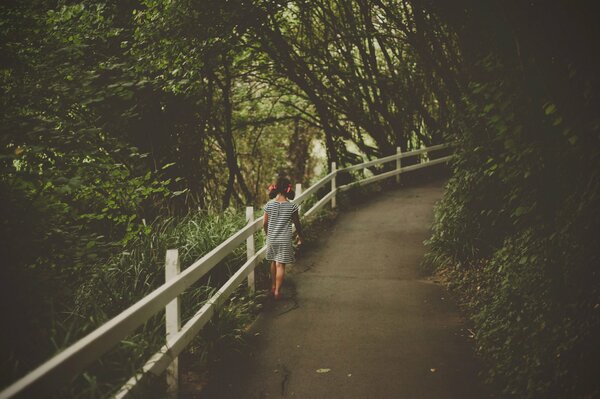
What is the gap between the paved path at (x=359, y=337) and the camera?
504 cm

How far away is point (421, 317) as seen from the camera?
6.95 metres

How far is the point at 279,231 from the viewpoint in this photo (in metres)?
7.91

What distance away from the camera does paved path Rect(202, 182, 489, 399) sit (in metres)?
5.04

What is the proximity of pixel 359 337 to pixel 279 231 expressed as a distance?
2206 millimetres

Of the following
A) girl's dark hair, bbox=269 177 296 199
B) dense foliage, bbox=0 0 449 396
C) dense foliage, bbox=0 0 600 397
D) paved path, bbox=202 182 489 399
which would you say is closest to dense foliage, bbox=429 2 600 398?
dense foliage, bbox=0 0 600 397

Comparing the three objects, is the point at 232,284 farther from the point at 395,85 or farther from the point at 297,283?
the point at 395,85

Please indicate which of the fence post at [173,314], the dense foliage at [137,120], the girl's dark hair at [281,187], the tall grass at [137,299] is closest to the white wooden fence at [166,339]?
the fence post at [173,314]

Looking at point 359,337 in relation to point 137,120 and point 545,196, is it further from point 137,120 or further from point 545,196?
point 137,120

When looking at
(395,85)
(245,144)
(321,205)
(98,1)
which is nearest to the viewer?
(98,1)

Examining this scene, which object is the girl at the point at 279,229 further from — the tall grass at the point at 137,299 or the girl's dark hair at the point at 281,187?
the tall grass at the point at 137,299

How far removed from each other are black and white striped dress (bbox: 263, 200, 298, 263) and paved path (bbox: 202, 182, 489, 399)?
630 mm

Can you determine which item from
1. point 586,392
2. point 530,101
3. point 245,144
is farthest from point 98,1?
point 245,144

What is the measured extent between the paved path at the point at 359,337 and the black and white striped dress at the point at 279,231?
630 mm

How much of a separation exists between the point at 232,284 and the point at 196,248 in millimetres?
1564
